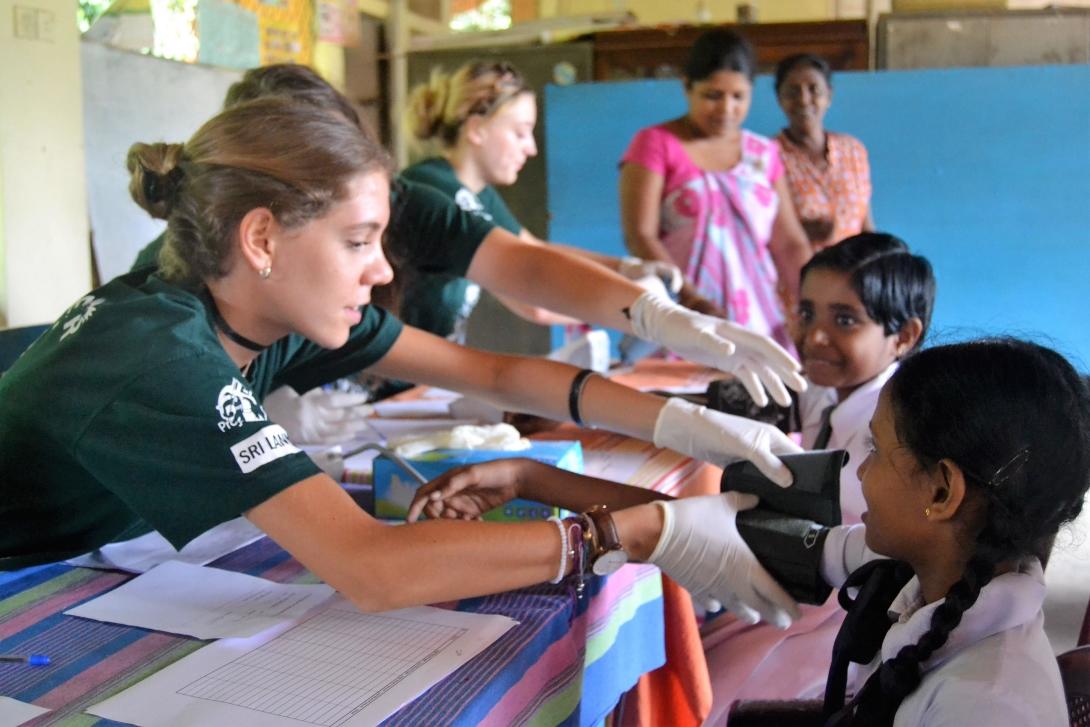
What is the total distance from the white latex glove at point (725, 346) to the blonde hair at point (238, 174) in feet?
2.04

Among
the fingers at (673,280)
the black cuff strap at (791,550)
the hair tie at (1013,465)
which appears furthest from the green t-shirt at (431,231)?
the hair tie at (1013,465)

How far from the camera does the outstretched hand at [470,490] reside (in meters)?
1.24

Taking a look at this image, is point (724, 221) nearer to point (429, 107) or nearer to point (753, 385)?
point (429, 107)

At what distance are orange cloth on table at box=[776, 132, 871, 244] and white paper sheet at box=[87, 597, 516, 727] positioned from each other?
3.02 m

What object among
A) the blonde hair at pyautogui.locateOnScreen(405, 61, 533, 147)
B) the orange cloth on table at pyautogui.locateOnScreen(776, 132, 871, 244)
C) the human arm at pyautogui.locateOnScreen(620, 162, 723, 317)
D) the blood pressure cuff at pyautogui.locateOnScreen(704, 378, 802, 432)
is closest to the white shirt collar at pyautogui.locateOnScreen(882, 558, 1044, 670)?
the blood pressure cuff at pyautogui.locateOnScreen(704, 378, 802, 432)

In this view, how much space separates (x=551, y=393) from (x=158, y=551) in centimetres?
62

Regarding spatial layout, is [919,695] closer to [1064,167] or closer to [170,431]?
[170,431]

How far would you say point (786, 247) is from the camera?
3654 millimetres

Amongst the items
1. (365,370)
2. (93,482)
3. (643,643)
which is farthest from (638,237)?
(93,482)

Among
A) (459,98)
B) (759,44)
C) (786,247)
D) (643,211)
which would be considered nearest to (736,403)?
(459,98)

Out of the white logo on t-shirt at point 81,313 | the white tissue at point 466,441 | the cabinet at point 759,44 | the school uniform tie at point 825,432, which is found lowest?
the school uniform tie at point 825,432

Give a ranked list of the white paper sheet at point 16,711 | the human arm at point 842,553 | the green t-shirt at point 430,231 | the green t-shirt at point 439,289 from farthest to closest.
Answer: the green t-shirt at point 439,289 < the green t-shirt at point 430,231 < the human arm at point 842,553 < the white paper sheet at point 16,711

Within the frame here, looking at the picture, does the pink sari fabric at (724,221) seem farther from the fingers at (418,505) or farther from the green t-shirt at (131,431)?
the green t-shirt at (131,431)

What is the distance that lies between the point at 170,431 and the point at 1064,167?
12.0 feet
